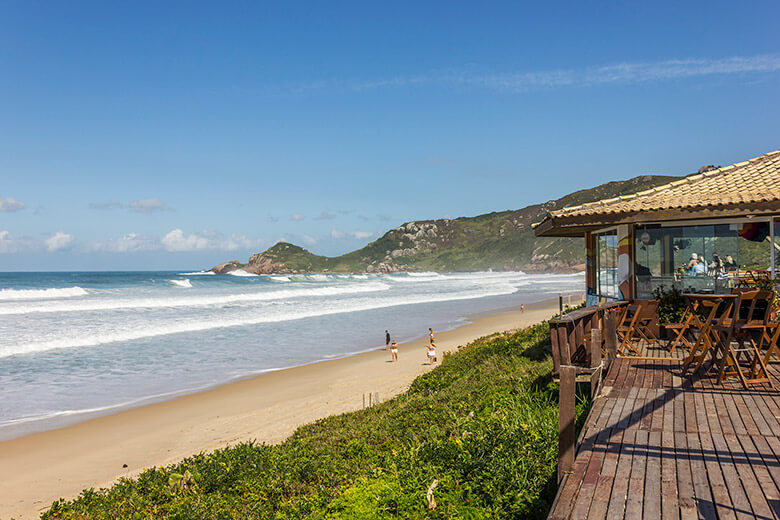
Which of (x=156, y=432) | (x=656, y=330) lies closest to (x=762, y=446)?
(x=656, y=330)

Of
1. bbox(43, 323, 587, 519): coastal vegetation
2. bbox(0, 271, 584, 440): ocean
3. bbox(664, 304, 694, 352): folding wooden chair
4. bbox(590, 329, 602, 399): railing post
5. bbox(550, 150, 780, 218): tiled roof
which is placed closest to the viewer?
bbox(43, 323, 587, 519): coastal vegetation

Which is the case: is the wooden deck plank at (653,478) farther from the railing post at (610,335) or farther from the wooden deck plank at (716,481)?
the railing post at (610,335)

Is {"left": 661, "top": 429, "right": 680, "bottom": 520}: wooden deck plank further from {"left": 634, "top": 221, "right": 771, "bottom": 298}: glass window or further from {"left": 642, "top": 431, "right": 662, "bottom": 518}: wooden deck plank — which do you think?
{"left": 634, "top": 221, "right": 771, "bottom": 298}: glass window

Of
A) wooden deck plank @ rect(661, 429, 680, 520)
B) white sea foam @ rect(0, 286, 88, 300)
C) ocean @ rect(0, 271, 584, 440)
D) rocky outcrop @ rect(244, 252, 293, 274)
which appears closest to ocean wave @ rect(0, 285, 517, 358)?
ocean @ rect(0, 271, 584, 440)

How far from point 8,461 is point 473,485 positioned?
940 cm

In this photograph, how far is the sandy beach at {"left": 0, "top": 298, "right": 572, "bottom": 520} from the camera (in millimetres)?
8742

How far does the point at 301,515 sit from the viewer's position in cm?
481

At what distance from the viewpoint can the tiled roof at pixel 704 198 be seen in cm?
853

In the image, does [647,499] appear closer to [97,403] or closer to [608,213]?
[608,213]

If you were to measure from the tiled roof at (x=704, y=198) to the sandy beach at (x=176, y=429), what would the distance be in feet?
20.8

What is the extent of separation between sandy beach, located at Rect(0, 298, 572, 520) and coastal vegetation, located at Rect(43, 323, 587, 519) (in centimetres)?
218

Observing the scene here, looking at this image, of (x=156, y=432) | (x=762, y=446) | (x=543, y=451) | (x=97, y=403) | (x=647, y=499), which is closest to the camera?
(x=647, y=499)

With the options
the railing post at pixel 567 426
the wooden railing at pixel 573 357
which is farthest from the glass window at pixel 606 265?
the railing post at pixel 567 426

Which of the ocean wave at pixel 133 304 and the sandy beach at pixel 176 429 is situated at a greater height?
the ocean wave at pixel 133 304
